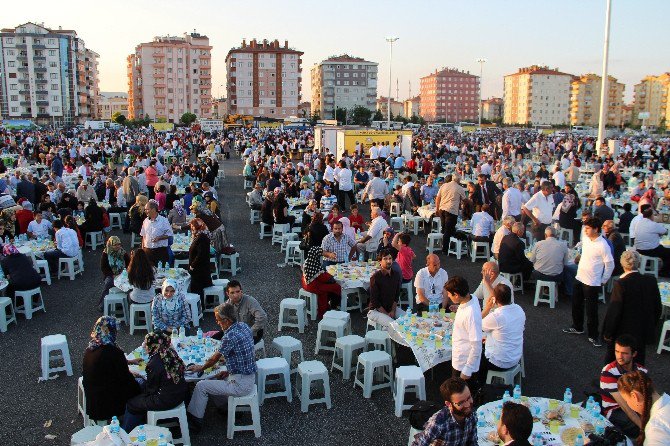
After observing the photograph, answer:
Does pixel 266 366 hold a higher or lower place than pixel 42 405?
higher

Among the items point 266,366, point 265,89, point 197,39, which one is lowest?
point 266,366

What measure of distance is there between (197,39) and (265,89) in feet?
50.0

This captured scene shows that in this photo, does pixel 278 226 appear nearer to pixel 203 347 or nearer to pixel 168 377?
pixel 203 347

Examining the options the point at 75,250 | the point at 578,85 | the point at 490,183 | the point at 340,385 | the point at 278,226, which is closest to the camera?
the point at 340,385

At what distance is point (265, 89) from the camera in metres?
100

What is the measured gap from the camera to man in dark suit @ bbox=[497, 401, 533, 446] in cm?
374

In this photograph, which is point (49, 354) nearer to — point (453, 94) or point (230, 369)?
point (230, 369)

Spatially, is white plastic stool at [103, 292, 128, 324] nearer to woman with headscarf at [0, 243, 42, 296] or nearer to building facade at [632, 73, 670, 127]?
woman with headscarf at [0, 243, 42, 296]

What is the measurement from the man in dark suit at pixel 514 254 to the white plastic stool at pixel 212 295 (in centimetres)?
480

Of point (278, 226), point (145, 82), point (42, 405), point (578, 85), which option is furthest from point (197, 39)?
point (42, 405)

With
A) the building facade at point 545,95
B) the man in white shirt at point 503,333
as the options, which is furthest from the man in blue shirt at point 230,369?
the building facade at point 545,95

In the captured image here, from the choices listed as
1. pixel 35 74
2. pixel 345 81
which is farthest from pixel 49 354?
pixel 345 81

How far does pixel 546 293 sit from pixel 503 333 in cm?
432

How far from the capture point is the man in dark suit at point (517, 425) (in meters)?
3.74
